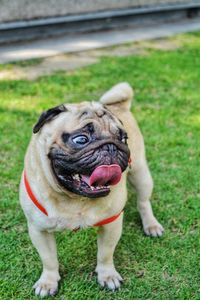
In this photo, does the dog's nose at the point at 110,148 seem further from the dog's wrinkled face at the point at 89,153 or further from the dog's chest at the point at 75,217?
the dog's chest at the point at 75,217

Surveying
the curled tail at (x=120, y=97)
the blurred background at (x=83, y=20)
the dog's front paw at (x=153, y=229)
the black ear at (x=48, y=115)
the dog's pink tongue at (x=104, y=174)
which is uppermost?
the black ear at (x=48, y=115)

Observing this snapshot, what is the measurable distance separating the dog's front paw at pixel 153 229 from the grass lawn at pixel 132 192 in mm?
43

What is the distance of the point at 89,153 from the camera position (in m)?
2.24

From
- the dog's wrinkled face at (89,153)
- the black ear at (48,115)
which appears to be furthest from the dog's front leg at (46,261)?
the black ear at (48,115)

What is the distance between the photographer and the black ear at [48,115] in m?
2.44

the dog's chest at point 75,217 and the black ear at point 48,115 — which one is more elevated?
the black ear at point 48,115

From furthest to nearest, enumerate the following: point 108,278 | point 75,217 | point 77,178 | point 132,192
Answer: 1. point 132,192
2. point 108,278
3. point 75,217
4. point 77,178

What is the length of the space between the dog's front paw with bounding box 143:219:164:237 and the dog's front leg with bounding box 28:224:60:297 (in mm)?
759

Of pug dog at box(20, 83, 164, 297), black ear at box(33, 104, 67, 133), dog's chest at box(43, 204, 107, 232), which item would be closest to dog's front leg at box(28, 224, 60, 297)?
pug dog at box(20, 83, 164, 297)

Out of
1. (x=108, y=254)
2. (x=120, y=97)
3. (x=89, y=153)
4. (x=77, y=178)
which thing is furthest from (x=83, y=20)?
(x=89, y=153)

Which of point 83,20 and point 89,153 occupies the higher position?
point 89,153

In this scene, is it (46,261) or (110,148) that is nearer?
(110,148)

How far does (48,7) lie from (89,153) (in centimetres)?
584

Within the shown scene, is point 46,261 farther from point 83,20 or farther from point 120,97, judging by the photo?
point 83,20
